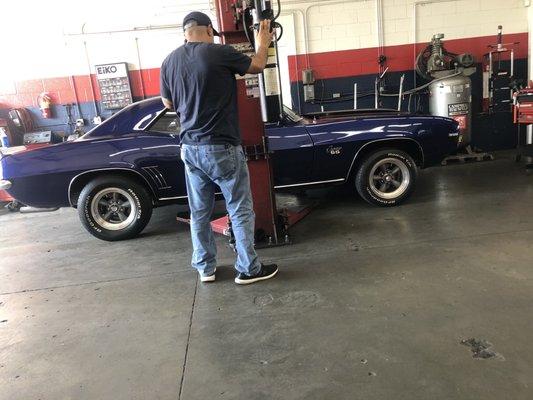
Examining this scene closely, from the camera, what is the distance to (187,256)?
12.8 feet

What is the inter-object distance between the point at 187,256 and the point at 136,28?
571 centimetres

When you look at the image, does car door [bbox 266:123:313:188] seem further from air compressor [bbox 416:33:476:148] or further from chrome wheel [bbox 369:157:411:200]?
air compressor [bbox 416:33:476:148]

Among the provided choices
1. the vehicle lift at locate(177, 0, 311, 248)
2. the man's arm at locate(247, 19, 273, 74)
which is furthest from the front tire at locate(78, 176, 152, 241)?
the man's arm at locate(247, 19, 273, 74)

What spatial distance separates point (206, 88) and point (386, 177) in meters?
2.72

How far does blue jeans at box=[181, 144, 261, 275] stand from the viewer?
116 inches

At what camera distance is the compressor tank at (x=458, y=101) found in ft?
24.3

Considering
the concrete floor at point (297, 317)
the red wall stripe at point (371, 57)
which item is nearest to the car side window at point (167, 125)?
the concrete floor at point (297, 317)

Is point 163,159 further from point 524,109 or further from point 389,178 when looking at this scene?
point 524,109

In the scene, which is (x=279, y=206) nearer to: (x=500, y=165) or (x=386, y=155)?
(x=386, y=155)

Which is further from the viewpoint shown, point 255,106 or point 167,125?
point 167,125

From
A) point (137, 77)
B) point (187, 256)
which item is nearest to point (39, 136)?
point (137, 77)

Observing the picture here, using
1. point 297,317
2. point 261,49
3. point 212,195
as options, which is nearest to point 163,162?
point 212,195

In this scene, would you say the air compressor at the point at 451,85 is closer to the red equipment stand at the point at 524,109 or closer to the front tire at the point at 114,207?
the red equipment stand at the point at 524,109

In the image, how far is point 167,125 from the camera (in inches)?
178
